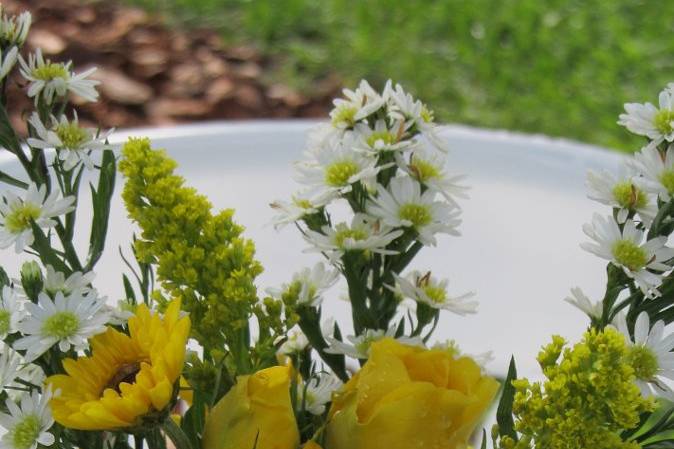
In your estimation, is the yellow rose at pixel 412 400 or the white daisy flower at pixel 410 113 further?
the white daisy flower at pixel 410 113

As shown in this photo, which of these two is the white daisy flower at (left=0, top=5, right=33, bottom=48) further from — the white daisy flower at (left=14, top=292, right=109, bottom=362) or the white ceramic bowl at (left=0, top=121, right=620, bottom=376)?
the white ceramic bowl at (left=0, top=121, right=620, bottom=376)

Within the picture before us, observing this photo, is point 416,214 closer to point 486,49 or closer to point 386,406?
point 386,406

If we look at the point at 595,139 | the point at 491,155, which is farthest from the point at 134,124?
the point at 491,155

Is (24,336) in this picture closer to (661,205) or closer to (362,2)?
(661,205)

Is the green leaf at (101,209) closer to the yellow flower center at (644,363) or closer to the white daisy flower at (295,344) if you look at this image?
the white daisy flower at (295,344)

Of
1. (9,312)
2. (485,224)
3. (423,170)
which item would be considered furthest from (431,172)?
(485,224)

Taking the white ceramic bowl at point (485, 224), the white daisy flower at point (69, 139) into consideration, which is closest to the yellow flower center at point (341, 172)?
the white daisy flower at point (69, 139)
